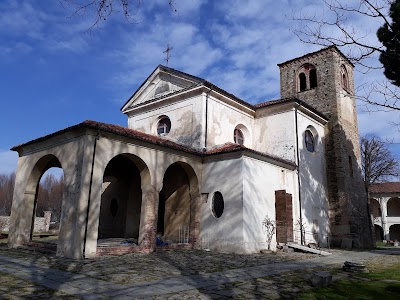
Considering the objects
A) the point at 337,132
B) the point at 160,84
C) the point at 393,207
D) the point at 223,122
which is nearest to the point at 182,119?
the point at 223,122

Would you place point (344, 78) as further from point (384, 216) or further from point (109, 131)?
point (384, 216)

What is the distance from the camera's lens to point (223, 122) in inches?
650

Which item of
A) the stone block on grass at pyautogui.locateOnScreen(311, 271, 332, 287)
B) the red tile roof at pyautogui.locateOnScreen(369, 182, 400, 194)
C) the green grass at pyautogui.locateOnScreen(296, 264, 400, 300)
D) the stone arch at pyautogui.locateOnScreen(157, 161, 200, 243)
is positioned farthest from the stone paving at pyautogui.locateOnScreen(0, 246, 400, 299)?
the red tile roof at pyautogui.locateOnScreen(369, 182, 400, 194)

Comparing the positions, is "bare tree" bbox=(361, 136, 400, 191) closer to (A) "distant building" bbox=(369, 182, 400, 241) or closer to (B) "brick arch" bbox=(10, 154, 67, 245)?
(A) "distant building" bbox=(369, 182, 400, 241)

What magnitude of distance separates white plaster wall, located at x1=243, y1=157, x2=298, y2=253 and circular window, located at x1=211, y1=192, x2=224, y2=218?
4.06ft

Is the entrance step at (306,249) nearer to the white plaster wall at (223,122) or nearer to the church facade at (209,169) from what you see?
the church facade at (209,169)

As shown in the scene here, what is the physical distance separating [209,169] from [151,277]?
25.0 ft

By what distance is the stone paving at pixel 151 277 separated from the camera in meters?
5.56

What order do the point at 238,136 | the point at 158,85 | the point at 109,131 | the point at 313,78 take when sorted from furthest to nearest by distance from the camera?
the point at 313,78, the point at 158,85, the point at 238,136, the point at 109,131

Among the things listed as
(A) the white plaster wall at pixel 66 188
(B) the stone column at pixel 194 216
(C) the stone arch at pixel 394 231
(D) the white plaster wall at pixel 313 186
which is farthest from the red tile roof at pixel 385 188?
(A) the white plaster wall at pixel 66 188

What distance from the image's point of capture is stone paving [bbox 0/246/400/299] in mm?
5559

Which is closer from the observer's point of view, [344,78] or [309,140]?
[309,140]

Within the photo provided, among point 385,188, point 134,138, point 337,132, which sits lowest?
point 134,138

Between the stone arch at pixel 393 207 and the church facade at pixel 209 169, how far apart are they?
2514 centimetres
